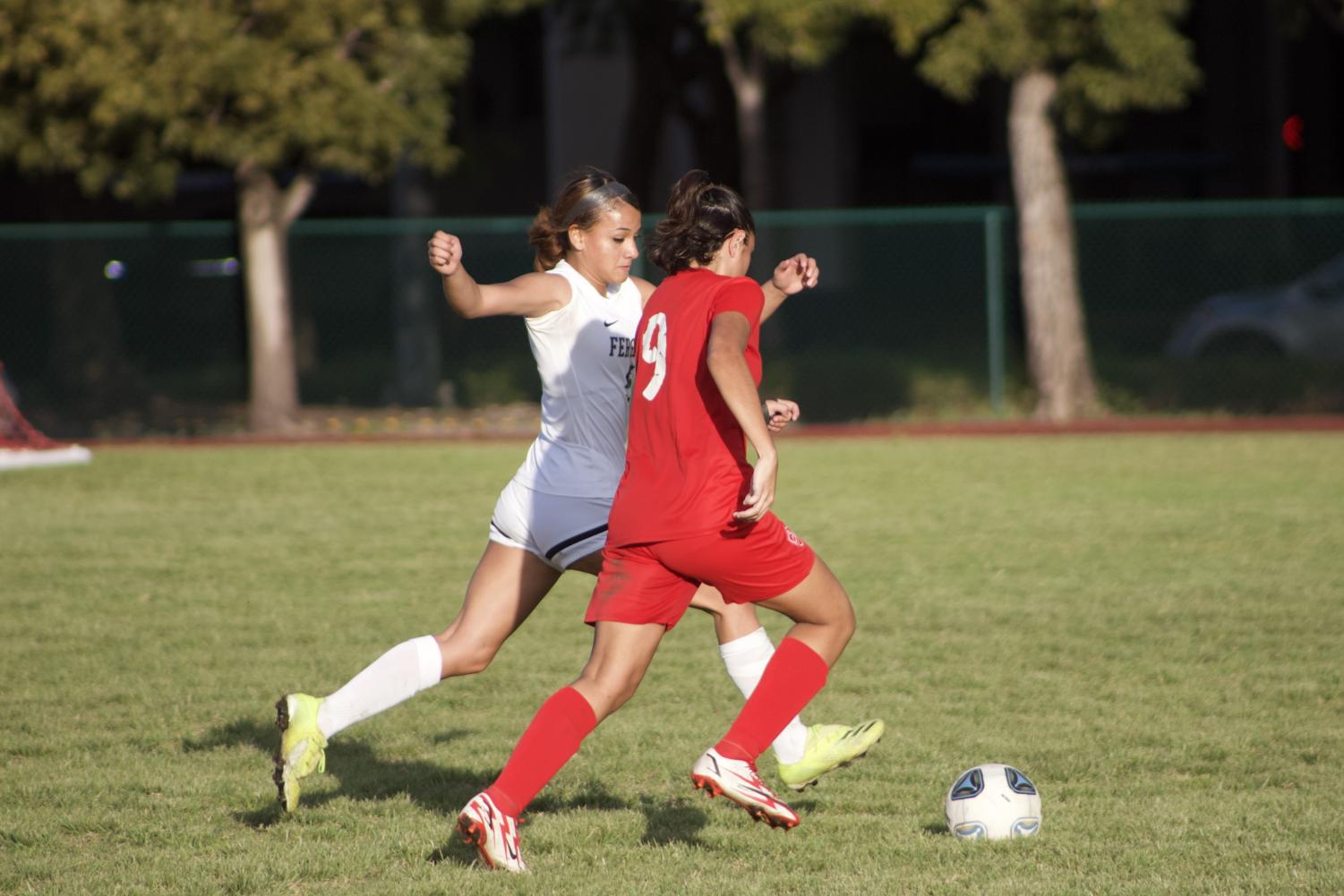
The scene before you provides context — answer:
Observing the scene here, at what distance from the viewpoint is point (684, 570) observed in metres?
4.34

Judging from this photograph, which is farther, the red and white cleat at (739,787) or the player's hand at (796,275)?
the player's hand at (796,275)

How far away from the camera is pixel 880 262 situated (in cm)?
2942

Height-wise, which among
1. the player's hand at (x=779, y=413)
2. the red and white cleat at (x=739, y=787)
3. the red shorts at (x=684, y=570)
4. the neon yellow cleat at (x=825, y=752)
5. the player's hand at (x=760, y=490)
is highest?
the player's hand at (x=779, y=413)

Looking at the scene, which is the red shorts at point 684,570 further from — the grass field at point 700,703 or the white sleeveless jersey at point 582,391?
the grass field at point 700,703

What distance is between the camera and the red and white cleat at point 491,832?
4.21 m

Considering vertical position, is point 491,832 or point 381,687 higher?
point 381,687

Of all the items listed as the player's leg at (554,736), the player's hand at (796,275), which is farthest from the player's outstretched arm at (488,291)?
the player's leg at (554,736)

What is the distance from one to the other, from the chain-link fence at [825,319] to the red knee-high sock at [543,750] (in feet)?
44.5

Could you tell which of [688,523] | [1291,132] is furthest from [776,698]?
[1291,132]

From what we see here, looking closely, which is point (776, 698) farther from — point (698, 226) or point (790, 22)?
point (790, 22)

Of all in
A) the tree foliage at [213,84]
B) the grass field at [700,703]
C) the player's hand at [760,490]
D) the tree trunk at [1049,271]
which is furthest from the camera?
the tree trunk at [1049,271]

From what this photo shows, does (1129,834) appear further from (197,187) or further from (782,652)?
(197,187)

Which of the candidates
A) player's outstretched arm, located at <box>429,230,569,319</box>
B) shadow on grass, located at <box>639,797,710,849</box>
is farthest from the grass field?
player's outstretched arm, located at <box>429,230,569,319</box>

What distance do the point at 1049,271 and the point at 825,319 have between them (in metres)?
9.75
